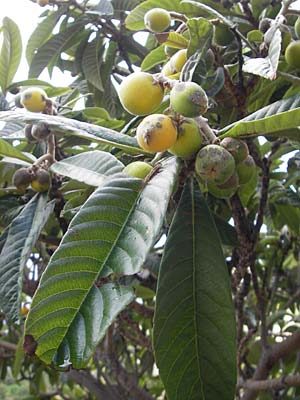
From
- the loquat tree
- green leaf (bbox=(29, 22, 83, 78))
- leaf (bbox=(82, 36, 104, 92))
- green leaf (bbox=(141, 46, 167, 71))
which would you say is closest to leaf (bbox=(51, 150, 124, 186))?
the loquat tree

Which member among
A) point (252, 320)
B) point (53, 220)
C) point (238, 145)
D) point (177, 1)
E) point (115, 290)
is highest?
point (177, 1)

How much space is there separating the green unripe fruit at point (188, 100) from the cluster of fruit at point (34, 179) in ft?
1.32

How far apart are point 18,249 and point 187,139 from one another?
1.18 ft

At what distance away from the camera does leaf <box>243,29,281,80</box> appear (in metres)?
0.84

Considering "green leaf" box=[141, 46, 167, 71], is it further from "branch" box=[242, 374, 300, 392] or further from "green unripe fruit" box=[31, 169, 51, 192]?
"branch" box=[242, 374, 300, 392]

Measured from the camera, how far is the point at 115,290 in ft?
2.26

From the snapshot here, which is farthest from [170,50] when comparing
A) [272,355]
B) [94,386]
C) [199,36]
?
[94,386]

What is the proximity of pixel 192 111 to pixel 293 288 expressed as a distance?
150 cm

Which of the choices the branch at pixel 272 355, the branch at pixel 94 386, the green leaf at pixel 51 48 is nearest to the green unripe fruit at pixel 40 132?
the green leaf at pixel 51 48

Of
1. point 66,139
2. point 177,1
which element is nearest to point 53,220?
point 66,139

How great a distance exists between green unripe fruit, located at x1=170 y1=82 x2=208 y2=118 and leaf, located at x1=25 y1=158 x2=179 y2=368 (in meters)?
0.09

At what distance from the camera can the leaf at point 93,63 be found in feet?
5.50

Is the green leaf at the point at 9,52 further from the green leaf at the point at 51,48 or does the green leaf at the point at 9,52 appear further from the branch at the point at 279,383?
the branch at the point at 279,383

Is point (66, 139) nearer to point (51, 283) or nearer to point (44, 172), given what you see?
point (44, 172)
